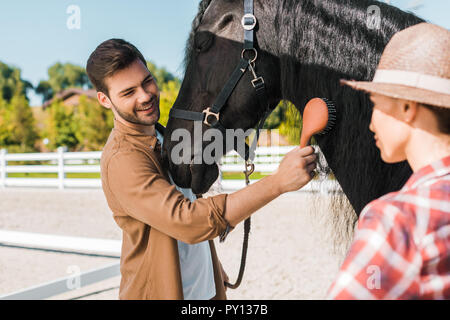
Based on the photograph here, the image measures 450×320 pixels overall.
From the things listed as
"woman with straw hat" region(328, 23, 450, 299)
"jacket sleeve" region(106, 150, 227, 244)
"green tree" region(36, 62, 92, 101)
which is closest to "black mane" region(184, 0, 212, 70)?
"jacket sleeve" region(106, 150, 227, 244)

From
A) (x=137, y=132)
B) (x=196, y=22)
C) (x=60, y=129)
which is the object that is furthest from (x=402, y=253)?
(x=60, y=129)

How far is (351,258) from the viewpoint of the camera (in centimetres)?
72

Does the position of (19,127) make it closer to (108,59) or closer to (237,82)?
A: (108,59)

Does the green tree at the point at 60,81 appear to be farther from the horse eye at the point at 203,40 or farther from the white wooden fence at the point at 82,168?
the horse eye at the point at 203,40

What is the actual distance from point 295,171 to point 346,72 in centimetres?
48

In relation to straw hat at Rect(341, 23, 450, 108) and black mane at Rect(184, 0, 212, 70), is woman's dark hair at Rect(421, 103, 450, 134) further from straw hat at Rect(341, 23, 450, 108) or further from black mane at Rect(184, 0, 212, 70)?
black mane at Rect(184, 0, 212, 70)

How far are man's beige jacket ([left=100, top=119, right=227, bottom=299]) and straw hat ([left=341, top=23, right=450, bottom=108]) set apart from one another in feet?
2.22

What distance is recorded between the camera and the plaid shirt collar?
2.52 feet

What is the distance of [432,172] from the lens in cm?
77

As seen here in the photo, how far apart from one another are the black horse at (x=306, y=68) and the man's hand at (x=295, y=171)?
0.25 metres

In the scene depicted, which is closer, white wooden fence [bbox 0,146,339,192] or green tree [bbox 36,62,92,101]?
white wooden fence [bbox 0,146,339,192]

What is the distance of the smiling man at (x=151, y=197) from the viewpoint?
1.26 meters

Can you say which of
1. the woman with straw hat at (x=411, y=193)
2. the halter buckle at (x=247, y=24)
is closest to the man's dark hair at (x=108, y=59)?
the halter buckle at (x=247, y=24)

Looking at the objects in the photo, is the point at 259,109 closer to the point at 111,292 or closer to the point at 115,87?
the point at 115,87
